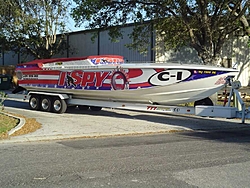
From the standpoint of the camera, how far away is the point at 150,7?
60.4 ft

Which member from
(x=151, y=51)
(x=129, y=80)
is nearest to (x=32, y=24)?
(x=151, y=51)

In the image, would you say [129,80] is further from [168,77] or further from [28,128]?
[28,128]

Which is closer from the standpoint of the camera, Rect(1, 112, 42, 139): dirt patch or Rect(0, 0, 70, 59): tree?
Rect(1, 112, 42, 139): dirt patch

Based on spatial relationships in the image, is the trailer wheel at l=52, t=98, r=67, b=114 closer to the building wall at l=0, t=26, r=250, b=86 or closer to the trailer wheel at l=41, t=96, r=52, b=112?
the trailer wheel at l=41, t=96, r=52, b=112

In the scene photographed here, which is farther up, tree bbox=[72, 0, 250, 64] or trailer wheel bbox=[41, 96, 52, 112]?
tree bbox=[72, 0, 250, 64]

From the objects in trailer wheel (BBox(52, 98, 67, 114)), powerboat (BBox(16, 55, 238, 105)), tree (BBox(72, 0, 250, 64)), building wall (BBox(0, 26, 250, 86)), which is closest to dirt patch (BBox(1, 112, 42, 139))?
trailer wheel (BBox(52, 98, 67, 114))

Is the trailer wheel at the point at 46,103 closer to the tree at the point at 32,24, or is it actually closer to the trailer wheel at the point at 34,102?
the trailer wheel at the point at 34,102

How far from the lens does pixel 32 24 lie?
108 feet

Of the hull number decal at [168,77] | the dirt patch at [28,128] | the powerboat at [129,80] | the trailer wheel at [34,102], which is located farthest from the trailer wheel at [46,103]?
the hull number decal at [168,77]

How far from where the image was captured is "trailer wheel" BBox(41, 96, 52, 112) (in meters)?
16.6

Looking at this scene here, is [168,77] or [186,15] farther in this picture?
[186,15]

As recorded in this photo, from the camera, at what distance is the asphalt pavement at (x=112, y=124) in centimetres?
1117

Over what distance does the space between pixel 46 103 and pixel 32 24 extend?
17.9 m

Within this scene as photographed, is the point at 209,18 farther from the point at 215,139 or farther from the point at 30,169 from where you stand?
the point at 30,169
